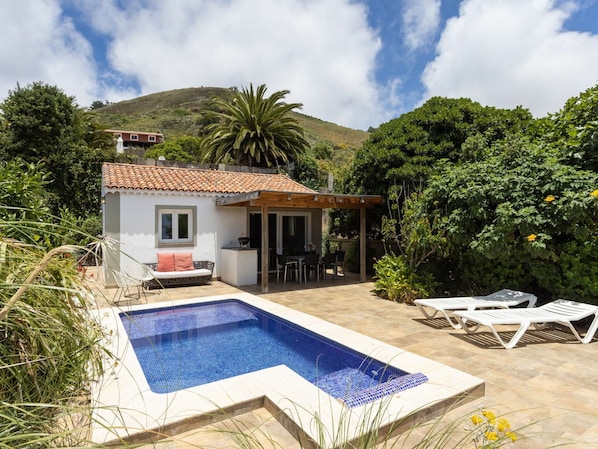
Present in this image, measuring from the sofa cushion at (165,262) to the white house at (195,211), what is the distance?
453 millimetres

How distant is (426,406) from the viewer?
13.7 ft

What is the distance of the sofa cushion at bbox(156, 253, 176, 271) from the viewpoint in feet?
41.3

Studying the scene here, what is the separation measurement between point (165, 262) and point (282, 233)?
5.59 meters

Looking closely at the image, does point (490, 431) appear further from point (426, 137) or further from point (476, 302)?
point (426, 137)

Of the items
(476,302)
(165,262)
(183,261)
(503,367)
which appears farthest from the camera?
(183,261)

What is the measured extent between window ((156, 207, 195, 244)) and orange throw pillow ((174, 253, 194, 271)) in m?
0.59

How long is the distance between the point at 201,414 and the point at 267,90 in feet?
78.6

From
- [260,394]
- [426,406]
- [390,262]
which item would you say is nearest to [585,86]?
[390,262]

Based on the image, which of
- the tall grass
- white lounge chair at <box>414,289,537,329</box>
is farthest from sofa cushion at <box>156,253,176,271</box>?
the tall grass

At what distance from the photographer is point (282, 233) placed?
53.3 feet

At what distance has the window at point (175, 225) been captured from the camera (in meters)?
13.1

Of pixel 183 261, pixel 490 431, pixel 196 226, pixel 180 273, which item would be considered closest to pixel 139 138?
pixel 196 226

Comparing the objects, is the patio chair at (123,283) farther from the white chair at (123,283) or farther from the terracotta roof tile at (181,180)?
the terracotta roof tile at (181,180)

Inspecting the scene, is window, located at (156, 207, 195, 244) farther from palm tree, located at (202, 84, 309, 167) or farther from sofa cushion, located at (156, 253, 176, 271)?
palm tree, located at (202, 84, 309, 167)
